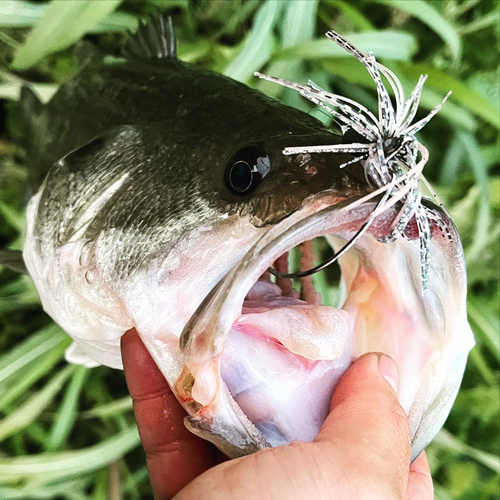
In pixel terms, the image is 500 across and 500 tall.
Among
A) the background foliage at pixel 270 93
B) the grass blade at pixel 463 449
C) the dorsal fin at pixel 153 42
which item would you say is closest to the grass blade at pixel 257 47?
the background foliage at pixel 270 93

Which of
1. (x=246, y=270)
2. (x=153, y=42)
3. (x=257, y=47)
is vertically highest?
(x=257, y=47)

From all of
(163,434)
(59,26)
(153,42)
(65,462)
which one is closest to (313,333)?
(163,434)

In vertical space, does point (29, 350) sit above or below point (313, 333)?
below

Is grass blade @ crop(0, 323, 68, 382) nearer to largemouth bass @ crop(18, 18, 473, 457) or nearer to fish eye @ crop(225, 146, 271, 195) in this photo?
largemouth bass @ crop(18, 18, 473, 457)

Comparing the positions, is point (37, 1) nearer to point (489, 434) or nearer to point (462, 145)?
point (462, 145)

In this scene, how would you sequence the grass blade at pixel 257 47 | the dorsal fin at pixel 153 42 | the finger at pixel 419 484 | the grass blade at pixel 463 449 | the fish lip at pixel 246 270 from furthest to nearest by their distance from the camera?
the grass blade at pixel 463 449
the grass blade at pixel 257 47
the dorsal fin at pixel 153 42
the finger at pixel 419 484
the fish lip at pixel 246 270

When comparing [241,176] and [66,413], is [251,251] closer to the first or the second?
[241,176]

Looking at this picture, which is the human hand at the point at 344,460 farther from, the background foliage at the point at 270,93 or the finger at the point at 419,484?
the background foliage at the point at 270,93

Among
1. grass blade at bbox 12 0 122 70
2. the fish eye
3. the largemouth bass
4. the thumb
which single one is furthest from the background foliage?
the thumb
